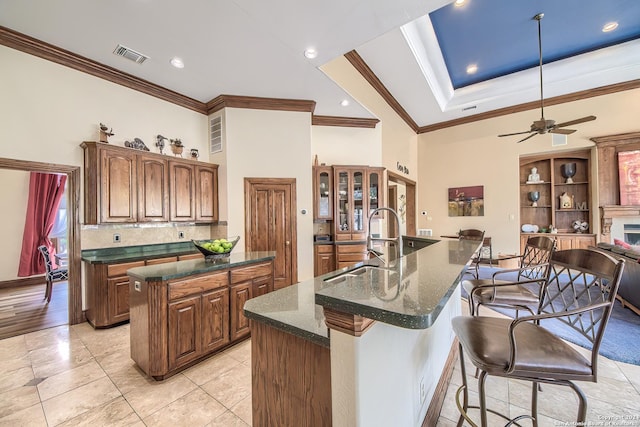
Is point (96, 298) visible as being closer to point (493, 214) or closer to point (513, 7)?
point (513, 7)

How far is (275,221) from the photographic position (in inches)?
177

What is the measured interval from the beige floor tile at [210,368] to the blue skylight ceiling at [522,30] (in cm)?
496

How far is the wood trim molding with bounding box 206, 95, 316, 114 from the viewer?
4.32m

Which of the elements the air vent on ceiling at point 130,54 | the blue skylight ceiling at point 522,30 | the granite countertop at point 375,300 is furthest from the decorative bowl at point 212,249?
the blue skylight ceiling at point 522,30

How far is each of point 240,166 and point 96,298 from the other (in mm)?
2603

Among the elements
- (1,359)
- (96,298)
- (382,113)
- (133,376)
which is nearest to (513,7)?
(382,113)

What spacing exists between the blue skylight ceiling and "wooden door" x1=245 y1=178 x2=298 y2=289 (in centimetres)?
346

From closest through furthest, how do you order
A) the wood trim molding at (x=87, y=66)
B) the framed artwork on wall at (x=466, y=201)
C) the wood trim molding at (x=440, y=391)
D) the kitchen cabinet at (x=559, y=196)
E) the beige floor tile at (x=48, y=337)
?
1. the wood trim molding at (x=440, y=391)
2. the beige floor tile at (x=48, y=337)
3. the wood trim molding at (x=87, y=66)
4. the kitchen cabinet at (x=559, y=196)
5. the framed artwork on wall at (x=466, y=201)

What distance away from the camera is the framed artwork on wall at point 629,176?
5086mm

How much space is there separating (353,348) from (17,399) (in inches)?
110

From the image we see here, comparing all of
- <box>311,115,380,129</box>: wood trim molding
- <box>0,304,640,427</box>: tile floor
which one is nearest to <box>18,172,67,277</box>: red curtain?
<box>0,304,640,427</box>: tile floor

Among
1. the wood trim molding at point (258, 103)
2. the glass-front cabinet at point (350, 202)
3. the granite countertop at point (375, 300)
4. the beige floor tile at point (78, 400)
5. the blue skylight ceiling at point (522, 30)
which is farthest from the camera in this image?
the glass-front cabinet at point (350, 202)

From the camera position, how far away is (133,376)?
217 cm

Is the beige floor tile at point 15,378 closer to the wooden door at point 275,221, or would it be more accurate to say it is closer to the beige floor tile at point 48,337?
the beige floor tile at point 48,337
